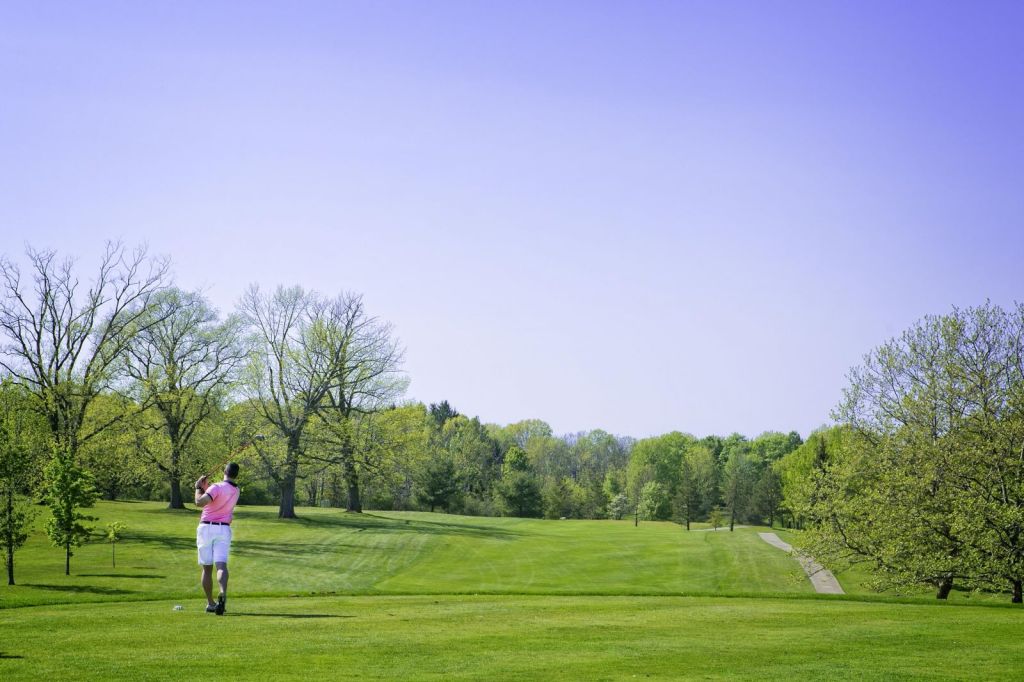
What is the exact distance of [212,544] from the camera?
13.7 m

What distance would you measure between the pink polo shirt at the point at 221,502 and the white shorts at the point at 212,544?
0.45ft

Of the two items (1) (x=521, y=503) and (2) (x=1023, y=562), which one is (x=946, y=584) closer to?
(2) (x=1023, y=562)

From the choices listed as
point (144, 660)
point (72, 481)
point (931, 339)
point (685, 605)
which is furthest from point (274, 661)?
point (931, 339)

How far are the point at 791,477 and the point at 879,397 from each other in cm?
5019

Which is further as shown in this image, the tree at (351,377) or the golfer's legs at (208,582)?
the tree at (351,377)

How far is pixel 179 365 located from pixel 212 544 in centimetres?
5309

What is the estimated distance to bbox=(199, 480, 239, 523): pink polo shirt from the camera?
13.5 meters

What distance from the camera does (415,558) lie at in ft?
156

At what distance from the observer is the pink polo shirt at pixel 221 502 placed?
1352 cm

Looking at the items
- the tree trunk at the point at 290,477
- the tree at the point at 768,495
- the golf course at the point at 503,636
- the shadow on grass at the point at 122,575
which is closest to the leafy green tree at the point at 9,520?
the golf course at the point at 503,636

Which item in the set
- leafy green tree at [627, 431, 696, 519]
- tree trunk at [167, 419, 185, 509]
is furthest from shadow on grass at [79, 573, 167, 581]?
leafy green tree at [627, 431, 696, 519]

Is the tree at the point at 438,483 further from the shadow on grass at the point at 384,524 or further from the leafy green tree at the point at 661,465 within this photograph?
the leafy green tree at the point at 661,465

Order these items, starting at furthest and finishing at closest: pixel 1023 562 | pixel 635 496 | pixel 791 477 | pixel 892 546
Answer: pixel 635 496 → pixel 791 477 → pixel 892 546 → pixel 1023 562

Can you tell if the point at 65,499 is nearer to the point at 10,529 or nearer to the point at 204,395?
the point at 10,529
